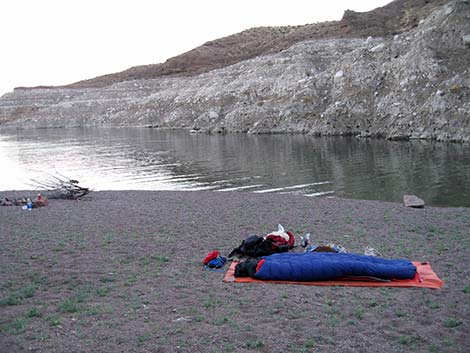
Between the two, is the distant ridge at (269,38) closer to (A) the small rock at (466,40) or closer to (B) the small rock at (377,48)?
(B) the small rock at (377,48)

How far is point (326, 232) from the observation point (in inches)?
497

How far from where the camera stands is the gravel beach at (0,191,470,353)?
6.34 metres

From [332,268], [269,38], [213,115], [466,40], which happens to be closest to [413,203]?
[332,268]

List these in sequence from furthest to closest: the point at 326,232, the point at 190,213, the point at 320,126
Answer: the point at 320,126
the point at 190,213
the point at 326,232

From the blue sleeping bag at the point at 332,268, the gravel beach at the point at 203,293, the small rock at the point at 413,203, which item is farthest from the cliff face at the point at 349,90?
the blue sleeping bag at the point at 332,268

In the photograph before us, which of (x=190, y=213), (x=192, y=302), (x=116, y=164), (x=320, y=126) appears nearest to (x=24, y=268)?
(x=192, y=302)

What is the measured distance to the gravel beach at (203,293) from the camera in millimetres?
6336

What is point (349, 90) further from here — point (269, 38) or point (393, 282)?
point (269, 38)

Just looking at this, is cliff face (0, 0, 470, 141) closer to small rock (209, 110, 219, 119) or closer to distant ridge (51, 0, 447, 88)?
small rock (209, 110, 219, 119)

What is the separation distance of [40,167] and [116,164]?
5.00 m

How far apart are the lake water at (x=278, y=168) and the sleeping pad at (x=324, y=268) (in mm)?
9532

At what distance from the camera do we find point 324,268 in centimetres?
880

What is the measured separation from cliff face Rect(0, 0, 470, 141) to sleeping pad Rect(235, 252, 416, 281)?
27856 mm

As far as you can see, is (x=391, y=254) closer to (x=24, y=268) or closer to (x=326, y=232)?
(x=326, y=232)
